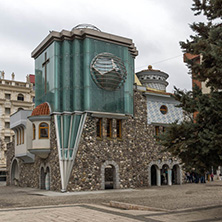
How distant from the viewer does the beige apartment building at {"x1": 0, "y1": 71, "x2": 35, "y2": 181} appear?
5269 centimetres

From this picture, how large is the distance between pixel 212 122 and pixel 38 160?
63.3 ft

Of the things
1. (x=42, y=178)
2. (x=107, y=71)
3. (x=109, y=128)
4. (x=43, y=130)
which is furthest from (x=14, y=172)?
(x=107, y=71)

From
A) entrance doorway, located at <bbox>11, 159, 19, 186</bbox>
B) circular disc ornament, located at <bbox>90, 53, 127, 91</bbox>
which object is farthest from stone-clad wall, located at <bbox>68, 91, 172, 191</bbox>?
entrance doorway, located at <bbox>11, 159, 19, 186</bbox>

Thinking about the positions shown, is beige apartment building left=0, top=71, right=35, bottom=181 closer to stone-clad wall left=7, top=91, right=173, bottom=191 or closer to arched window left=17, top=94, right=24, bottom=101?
arched window left=17, top=94, right=24, bottom=101

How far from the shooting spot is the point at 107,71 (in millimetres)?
24609

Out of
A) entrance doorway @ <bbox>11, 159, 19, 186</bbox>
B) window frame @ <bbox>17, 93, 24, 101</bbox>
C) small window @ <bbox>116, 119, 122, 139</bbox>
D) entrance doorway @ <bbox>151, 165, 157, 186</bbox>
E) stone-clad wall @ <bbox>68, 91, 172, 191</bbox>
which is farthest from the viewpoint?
window frame @ <bbox>17, 93, 24, 101</bbox>

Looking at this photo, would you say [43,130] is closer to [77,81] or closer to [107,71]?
[77,81]

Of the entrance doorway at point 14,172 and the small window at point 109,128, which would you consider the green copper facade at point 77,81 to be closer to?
the small window at point 109,128

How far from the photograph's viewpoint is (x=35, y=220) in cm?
1073

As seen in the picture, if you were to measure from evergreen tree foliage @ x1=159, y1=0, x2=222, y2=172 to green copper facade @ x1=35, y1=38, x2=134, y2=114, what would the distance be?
44.4 ft

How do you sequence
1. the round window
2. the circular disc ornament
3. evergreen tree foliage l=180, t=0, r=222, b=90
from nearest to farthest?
evergreen tree foliage l=180, t=0, r=222, b=90, the circular disc ornament, the round window

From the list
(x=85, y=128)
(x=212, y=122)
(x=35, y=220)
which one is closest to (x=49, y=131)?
(x=85, y=128)

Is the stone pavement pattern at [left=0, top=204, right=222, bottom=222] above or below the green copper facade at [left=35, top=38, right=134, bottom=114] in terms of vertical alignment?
below

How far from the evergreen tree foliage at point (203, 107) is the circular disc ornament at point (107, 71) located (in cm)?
1358
